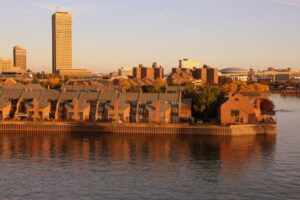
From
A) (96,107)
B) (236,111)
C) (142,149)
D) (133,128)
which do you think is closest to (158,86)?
(96,107)

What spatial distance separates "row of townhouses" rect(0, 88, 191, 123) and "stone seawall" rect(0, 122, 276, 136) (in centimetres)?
358

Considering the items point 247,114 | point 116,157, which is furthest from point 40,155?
point 247,114

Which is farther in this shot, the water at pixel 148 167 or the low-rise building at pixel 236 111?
the low-rise building at pixel 236 111

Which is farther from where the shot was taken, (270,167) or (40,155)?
(40,155)

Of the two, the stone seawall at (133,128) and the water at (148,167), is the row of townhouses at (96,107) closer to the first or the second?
the stone seawall at (133,128)

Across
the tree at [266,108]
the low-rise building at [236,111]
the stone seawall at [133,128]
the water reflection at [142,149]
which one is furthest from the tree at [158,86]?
the water reflection at [142,149]

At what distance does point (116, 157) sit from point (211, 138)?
2291 cm

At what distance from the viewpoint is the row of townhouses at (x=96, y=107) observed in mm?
86375

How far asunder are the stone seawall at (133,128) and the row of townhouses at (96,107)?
358 centimetres

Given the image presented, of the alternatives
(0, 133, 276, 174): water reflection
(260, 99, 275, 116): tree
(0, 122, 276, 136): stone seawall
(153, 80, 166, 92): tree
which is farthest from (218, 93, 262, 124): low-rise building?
(153, 80, 166, 92): tree

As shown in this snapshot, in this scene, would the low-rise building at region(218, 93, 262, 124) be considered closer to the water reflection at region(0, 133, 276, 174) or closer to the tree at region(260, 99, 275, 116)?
the water reflection at region(0, 133, 276, 174)

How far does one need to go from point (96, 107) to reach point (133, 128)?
34.8 feet

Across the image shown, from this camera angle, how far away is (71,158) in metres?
59.9

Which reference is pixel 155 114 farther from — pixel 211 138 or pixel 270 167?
pixel 270 167
